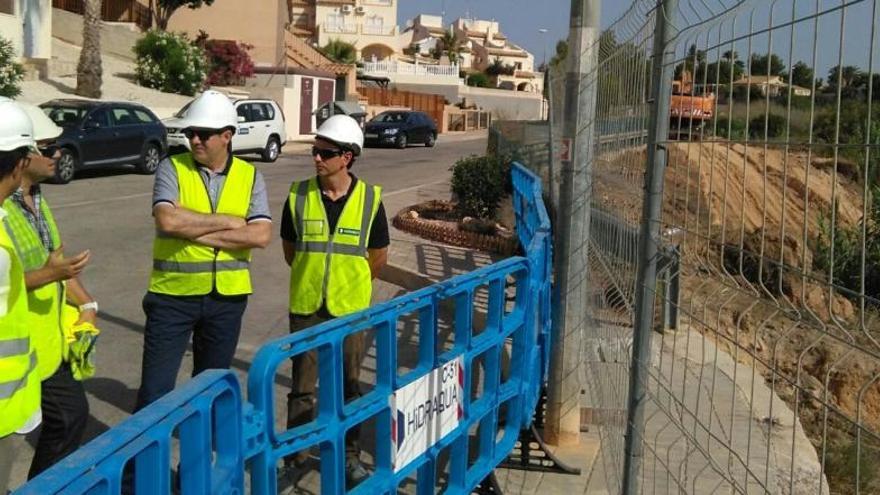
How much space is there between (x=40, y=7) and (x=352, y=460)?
28.3m

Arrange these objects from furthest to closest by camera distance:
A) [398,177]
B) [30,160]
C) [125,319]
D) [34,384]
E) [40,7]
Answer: [40,7] < [398,177] < [125,319] < [30,160] < [34,384]

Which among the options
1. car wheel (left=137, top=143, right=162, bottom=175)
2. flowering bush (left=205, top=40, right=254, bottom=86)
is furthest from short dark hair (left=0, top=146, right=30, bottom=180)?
flowering bush (left=205, top=40, right=254, bottom=86)

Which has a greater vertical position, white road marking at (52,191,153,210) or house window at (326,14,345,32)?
house window at (326,14,345,32)

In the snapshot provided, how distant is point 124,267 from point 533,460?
20.9 ft

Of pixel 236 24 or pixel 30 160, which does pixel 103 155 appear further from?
pixel 236 24

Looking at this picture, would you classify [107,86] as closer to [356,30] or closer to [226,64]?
[226,64]

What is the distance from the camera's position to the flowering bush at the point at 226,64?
115ft

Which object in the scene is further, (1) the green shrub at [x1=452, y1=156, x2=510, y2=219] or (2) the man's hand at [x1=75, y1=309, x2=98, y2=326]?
(1) the green shrub at [x1=452, y1=156, x2=510, y2=219]

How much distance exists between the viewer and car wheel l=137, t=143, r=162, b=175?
19.9m

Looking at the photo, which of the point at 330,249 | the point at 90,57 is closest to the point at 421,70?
the point at 90,57

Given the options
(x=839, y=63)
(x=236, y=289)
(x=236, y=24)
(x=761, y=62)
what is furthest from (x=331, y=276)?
(x=236, y=24)

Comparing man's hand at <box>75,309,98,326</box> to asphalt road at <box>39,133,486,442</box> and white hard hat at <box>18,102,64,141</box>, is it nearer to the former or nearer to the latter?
white hard hat at <box>18,102,64,141</box>

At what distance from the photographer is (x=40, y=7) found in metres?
29.0

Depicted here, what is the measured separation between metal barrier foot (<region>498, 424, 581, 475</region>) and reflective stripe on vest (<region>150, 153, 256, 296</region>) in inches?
66.1
